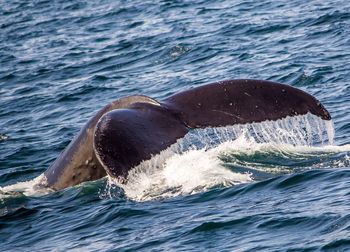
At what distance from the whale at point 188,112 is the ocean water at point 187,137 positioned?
5.4 inches

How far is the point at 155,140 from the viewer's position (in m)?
8.94

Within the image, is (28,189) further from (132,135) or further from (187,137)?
(132,135)

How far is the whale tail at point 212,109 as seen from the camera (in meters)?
9.08

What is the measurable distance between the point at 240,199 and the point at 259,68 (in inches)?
327

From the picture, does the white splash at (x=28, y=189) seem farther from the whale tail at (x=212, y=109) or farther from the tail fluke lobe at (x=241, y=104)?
the tail fluke lobe at (x=241, y=104)

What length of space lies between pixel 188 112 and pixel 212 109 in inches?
8.9

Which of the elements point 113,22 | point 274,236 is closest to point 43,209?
point 274,236

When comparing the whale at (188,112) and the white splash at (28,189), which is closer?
the whale at (188,112)

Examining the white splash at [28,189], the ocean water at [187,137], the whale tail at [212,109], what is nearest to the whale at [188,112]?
the whale tail at [212,109]

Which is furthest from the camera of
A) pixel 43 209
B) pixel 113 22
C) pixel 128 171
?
pixel 113 22

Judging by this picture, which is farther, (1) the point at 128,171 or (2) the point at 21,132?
(2) the point at 21,132

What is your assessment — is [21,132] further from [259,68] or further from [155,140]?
[155,140]

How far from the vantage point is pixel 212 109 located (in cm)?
968

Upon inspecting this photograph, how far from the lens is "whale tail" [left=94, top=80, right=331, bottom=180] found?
29.8 ft
